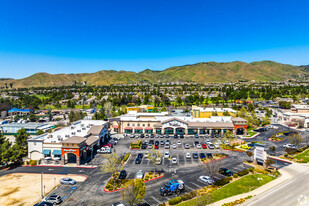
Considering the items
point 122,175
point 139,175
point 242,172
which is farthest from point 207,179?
point 122,175

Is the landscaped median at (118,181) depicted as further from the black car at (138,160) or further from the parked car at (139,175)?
the black car at (138,160)

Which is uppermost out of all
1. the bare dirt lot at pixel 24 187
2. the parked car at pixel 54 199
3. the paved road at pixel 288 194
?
the paved road at pixel 288 194

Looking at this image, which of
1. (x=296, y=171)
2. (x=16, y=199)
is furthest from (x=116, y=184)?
(x=296, y=171)

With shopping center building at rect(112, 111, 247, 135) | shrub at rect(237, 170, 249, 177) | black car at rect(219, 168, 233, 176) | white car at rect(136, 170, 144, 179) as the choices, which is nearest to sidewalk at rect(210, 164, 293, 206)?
shrub at rect(237, 170, 249, 177)

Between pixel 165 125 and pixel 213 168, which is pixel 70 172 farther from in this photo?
pixel 165 125

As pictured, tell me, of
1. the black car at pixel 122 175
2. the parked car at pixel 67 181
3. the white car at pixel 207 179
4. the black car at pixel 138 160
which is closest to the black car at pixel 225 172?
the white car at pixel 207 179
